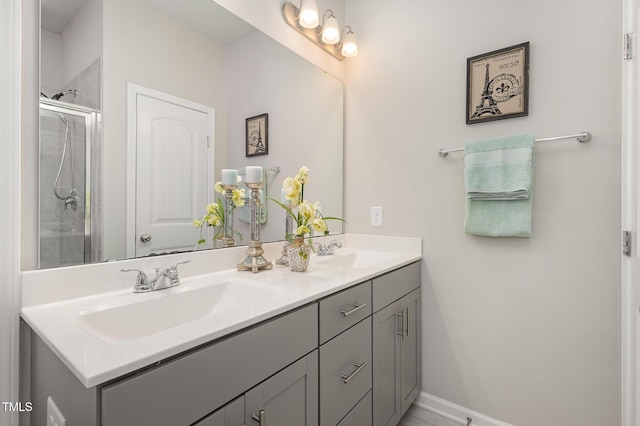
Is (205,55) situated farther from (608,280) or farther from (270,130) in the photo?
(608,280)

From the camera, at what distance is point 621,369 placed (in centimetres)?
127

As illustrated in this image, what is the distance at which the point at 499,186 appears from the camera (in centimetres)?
149

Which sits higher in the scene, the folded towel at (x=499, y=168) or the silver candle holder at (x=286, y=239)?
the folded towel at (x=499, y=168)

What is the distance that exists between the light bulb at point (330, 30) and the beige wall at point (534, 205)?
0.74ft

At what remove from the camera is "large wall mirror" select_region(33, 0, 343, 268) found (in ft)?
3.21

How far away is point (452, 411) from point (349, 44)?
7.32 ft

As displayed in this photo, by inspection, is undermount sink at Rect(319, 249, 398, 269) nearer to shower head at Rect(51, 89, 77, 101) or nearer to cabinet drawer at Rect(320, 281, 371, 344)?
cabinet drawer at Rect(320, 281, 371, 344)

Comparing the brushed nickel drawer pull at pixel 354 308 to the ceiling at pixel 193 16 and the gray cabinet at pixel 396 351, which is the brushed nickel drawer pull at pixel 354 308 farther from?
the ceiling at pixel 193 16

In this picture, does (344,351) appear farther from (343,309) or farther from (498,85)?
(498,85)

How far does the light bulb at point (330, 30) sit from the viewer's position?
1.91 m

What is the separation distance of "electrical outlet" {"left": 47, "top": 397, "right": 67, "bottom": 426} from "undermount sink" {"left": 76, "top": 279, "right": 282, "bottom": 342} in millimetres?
159

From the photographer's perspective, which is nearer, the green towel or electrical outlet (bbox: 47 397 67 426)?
electrical outlet (bbox: 47 397 67 426)

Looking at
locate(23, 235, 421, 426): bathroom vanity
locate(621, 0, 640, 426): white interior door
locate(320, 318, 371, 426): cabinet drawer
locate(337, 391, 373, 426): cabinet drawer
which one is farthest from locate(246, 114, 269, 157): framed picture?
locate(621, 0, 640, 426): white interior door

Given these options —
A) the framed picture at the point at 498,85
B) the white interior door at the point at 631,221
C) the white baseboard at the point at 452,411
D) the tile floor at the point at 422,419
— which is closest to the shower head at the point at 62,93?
A: the framed picture at the point at 498,85
